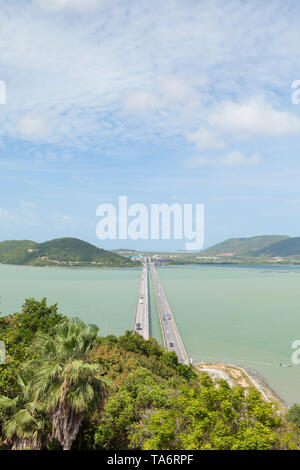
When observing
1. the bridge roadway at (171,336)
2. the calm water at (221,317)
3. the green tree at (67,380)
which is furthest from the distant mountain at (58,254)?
the green tree at (67,380)

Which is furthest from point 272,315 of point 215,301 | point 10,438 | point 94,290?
point 10,438

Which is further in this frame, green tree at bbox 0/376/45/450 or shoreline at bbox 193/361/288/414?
shoreline at bbox 193/361/288/414

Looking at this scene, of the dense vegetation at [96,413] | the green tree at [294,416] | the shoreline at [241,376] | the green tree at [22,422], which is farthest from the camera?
the shoreline at [241,376]

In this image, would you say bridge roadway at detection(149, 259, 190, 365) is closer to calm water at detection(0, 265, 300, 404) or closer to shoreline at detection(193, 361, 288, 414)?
calm water at detection(0, 265, 300, 404)

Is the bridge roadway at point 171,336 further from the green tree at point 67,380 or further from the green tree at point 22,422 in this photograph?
the green tree at point 67,380

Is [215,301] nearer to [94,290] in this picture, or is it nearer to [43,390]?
[94,290]

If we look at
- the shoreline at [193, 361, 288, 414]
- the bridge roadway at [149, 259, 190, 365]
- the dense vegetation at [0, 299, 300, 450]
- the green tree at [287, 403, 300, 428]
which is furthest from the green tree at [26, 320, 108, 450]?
the bridge roadway at [149, 259, 190, 365]
